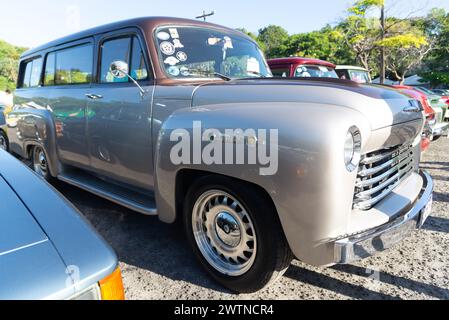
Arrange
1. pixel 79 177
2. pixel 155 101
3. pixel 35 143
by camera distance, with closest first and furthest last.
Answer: pixel 155 101 → pixel 79 177 → pixel 35 143

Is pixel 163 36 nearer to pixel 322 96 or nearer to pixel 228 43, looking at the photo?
pixel 228 43

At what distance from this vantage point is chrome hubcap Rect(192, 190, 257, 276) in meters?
2.25

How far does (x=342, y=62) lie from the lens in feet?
118

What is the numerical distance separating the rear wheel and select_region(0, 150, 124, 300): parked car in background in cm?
323

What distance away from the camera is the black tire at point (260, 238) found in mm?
2039

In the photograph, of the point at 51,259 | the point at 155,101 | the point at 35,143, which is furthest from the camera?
the point at 35,143

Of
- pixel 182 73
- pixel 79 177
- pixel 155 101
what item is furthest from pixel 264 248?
pixel 79 177

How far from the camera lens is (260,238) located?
2084 millimetres

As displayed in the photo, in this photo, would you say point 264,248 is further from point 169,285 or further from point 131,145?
point 131,145

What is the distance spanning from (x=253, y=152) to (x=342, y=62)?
1495 inches

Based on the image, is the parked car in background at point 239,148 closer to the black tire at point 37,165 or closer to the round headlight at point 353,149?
the round headlight at point 353,149

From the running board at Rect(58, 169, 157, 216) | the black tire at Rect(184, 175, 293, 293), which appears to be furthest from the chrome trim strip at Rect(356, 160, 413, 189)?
the running board at Rect(58, 169, 157, 216)

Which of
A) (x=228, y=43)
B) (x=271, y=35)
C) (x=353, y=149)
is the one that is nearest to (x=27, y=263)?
(x=353, y=149)

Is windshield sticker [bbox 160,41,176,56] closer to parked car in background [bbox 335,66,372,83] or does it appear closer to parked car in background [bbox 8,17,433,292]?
parked car in background [bbox 8,17,433,292]
